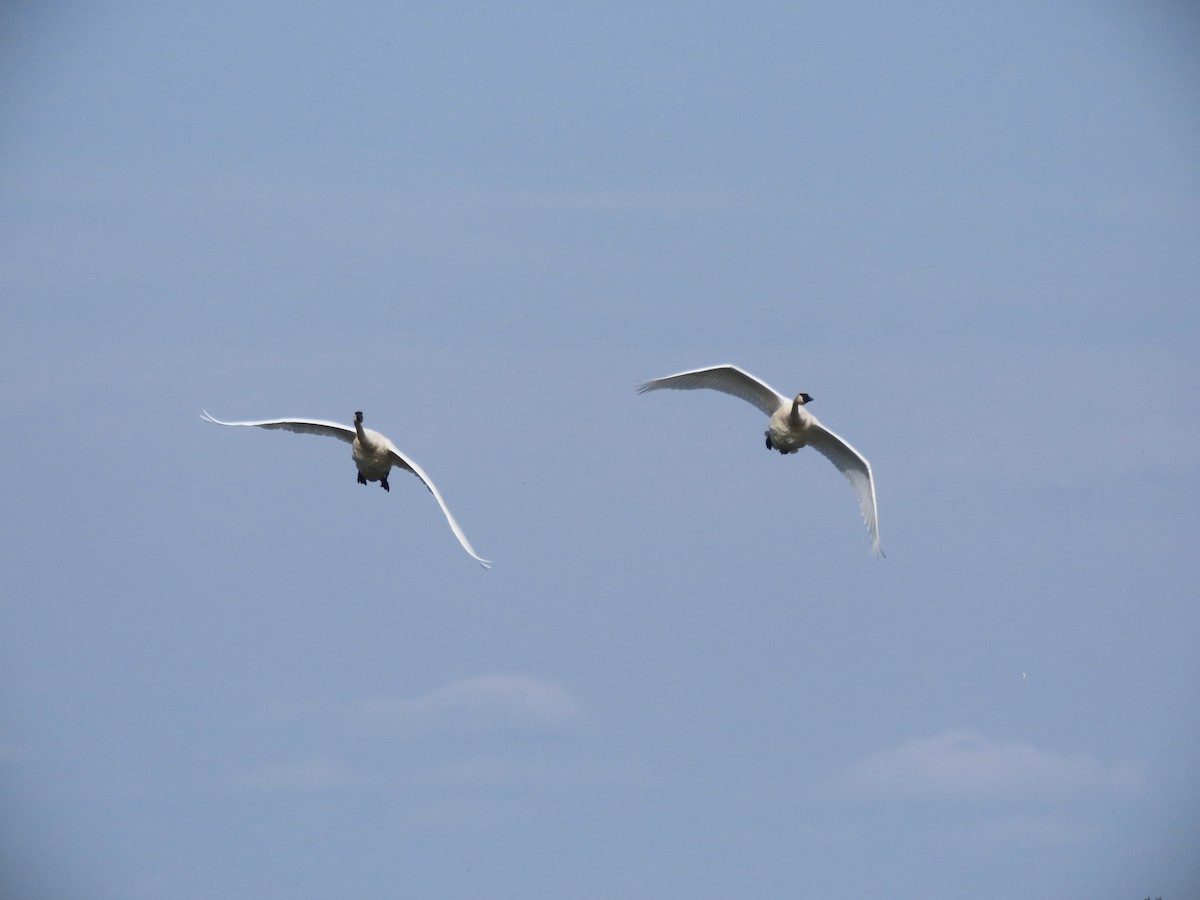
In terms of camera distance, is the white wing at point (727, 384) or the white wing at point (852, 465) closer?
the white wing at point (727, 384)

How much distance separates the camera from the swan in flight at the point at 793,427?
6006 centimetres

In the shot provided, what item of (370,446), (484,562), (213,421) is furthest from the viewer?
(370,446)

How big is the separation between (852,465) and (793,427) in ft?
7.00

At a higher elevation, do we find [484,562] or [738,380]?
[738,380]

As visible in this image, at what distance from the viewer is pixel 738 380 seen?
2381 inches

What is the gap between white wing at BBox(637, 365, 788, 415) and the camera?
5922 cm

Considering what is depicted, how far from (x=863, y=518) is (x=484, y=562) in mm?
13637

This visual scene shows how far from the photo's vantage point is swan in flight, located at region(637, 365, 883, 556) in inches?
2365

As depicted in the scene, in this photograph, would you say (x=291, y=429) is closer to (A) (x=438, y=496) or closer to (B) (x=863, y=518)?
(A) (x=438, y=496)

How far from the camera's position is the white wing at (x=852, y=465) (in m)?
61.7

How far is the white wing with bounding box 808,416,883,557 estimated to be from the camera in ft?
202

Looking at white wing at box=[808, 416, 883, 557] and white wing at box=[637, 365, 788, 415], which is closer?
white wing at box=[637, 365, 788, 415]

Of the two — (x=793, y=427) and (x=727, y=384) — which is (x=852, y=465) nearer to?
(x=793, y=427)

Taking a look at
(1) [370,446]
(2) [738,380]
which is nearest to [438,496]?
(1) [370,446]
